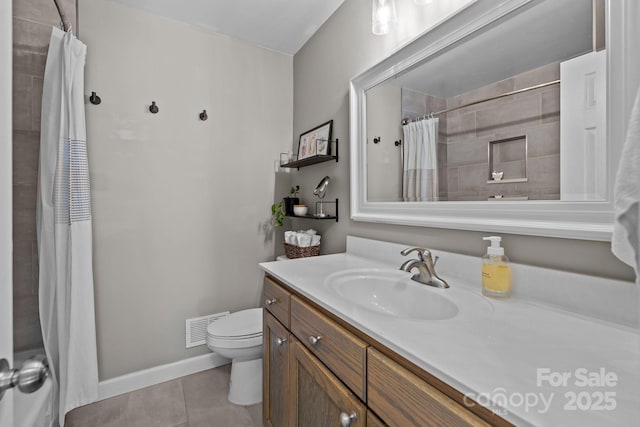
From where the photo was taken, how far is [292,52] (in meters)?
2.20

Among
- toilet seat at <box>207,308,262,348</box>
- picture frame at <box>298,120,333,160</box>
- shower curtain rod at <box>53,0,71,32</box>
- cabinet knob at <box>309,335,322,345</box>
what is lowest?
toilet seat at <box>207,308,262,348</box>

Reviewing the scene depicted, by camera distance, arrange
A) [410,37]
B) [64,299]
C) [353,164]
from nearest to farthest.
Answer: [410,37] < [64,299] < [353,164]

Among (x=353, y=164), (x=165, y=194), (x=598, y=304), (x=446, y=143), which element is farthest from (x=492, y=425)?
(x=165, y=194)

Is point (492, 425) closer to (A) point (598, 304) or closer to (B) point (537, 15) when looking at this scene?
(A) point (598, 304)

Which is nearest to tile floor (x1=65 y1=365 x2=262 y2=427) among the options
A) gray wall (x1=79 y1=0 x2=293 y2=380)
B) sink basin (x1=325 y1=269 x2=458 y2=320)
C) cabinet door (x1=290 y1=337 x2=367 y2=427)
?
gray wall (x1=79 y1=0 x2=293 y2=380)

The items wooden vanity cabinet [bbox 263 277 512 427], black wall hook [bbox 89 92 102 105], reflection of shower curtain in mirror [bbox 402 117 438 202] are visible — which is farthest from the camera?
black wall hook [bbox 89 92 102 105]

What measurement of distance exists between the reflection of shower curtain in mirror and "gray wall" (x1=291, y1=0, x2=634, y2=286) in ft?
0.53

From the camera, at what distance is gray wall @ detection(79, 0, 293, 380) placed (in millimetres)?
1654

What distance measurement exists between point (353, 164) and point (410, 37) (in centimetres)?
63

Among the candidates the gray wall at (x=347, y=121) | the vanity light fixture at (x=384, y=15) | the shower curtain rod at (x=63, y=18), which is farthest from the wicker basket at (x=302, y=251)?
the shower curtain rod at (x=63, y=18)

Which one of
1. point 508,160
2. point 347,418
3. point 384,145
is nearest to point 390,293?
point 347,418

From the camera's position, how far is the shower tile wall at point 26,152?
4.30ft

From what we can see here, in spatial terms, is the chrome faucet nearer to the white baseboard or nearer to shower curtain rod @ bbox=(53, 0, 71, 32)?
the white baseboard

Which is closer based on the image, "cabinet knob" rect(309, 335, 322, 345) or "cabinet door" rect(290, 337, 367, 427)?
"cabinet door" rect(290, 337, 367, 427)
